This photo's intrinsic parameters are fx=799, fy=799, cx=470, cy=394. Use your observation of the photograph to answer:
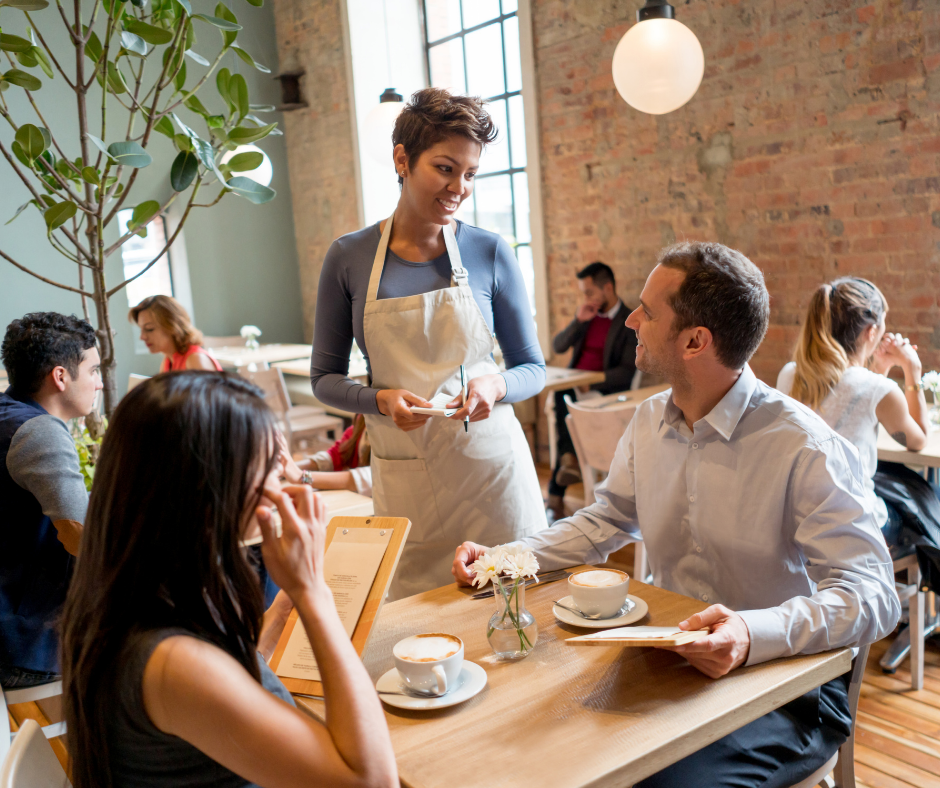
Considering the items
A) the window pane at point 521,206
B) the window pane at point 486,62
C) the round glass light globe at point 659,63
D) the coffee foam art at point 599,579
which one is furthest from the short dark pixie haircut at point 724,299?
the window pane at point 486,62

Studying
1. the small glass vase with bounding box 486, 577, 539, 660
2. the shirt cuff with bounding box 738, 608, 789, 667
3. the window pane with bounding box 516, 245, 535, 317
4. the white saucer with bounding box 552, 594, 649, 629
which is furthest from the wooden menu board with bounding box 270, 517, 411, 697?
the window pane with bounding box 516, 245, 535, 317

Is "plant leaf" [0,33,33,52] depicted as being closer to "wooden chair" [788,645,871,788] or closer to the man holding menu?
the man holding menu

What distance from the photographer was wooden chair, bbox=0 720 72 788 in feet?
3.11

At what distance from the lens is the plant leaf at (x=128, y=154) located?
1817 millimetres

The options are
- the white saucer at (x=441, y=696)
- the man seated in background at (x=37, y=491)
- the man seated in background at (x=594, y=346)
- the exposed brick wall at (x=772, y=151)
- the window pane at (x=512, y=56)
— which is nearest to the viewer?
the white saucer at (x=441, y=696)

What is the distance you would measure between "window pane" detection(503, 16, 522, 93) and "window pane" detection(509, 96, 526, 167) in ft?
0.35

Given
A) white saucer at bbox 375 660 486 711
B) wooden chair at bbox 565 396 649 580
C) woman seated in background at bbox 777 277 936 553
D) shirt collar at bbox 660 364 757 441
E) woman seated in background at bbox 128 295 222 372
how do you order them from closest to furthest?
1. white saucer at bbox 375 660 486 711
2. shirt collar at bbox 660 364 757 441
3. woman seated in background at bbox 777 277 936 553
4. wooden chair at bbox 565 396 649 580
5. woman seated in background at bbox 128 295 222 372

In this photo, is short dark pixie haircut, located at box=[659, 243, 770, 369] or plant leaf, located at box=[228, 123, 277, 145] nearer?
short dark pixie haircut, located at box=[659, 243, 770, 369]

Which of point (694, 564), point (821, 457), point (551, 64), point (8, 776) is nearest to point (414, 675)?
point (8, 776)

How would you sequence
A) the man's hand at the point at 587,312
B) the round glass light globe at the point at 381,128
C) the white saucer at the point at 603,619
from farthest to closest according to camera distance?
the man's hand at the point at 587,312
the round glass light globe at the point at 381,128
the white saucer at the point at 603,619

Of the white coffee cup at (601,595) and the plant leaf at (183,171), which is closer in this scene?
the white coffee cup at (601,595)

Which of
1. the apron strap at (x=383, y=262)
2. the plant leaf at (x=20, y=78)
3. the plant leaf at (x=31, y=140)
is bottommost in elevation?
the apron strap at (x=383, y=262)

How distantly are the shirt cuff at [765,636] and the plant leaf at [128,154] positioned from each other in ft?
5.12

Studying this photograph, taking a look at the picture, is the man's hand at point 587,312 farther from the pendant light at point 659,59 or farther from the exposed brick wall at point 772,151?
the pendant light at point 659,59
